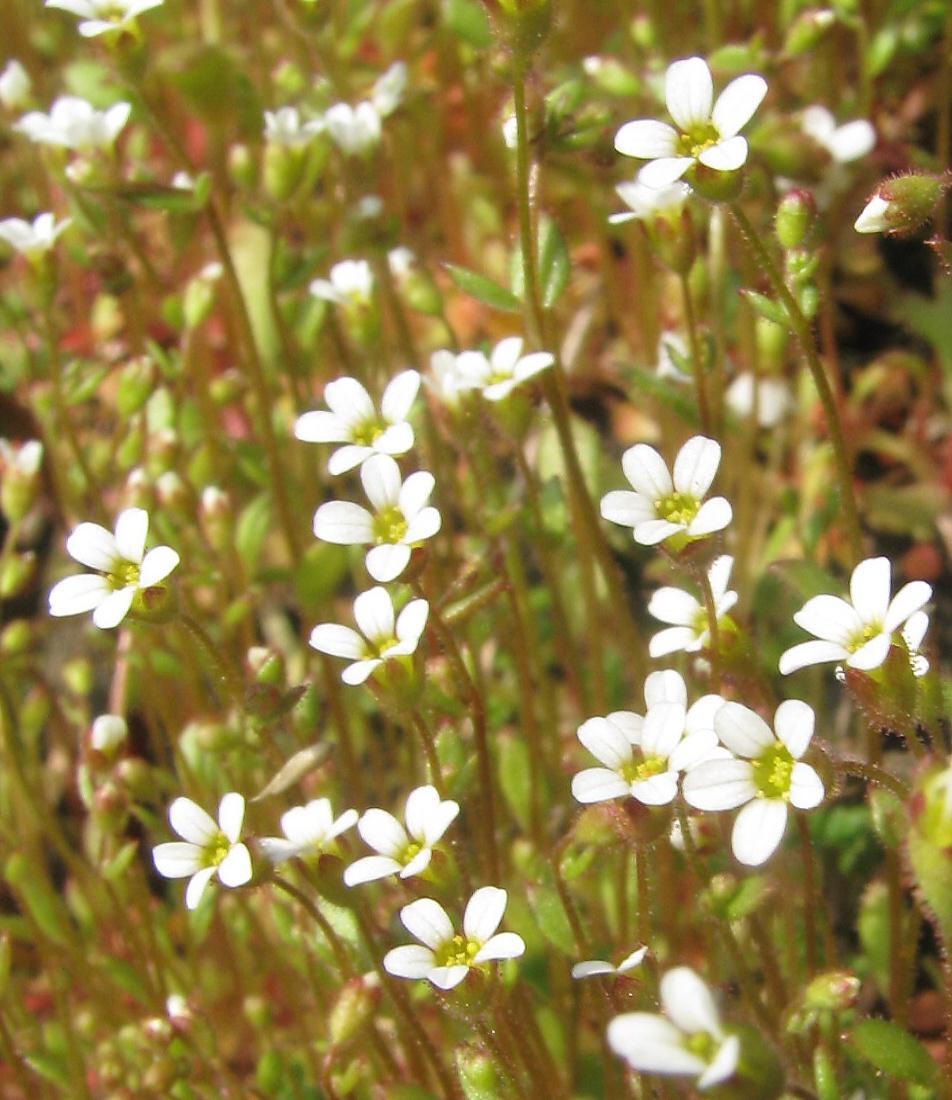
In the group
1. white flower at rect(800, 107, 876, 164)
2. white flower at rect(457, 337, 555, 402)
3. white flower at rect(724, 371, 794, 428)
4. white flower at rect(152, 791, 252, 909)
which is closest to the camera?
white flower at rect(152, 791, 252, 909)

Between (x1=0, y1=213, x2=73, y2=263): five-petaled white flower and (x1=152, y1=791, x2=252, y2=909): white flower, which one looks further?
(x1=0, y1=213, x2=73, y2=263): five-petaled white flower

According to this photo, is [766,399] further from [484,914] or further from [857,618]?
[484,914]

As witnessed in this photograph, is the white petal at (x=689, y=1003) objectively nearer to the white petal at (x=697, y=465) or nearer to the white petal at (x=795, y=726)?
the white petal at (x=795, y=726)

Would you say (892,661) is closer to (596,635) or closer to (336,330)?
(596,635)

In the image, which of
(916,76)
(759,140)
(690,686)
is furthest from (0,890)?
(916,76)

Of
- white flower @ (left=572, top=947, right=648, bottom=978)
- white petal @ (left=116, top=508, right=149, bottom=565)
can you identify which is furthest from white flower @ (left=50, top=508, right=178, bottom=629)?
white flower @ (left=572, top=947, right=648, bottom=978)

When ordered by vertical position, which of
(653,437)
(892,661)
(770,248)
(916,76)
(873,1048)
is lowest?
(873,1048)

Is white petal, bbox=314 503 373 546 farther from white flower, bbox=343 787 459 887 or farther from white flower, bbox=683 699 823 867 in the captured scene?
white flower, bbox=683 699 823 867
